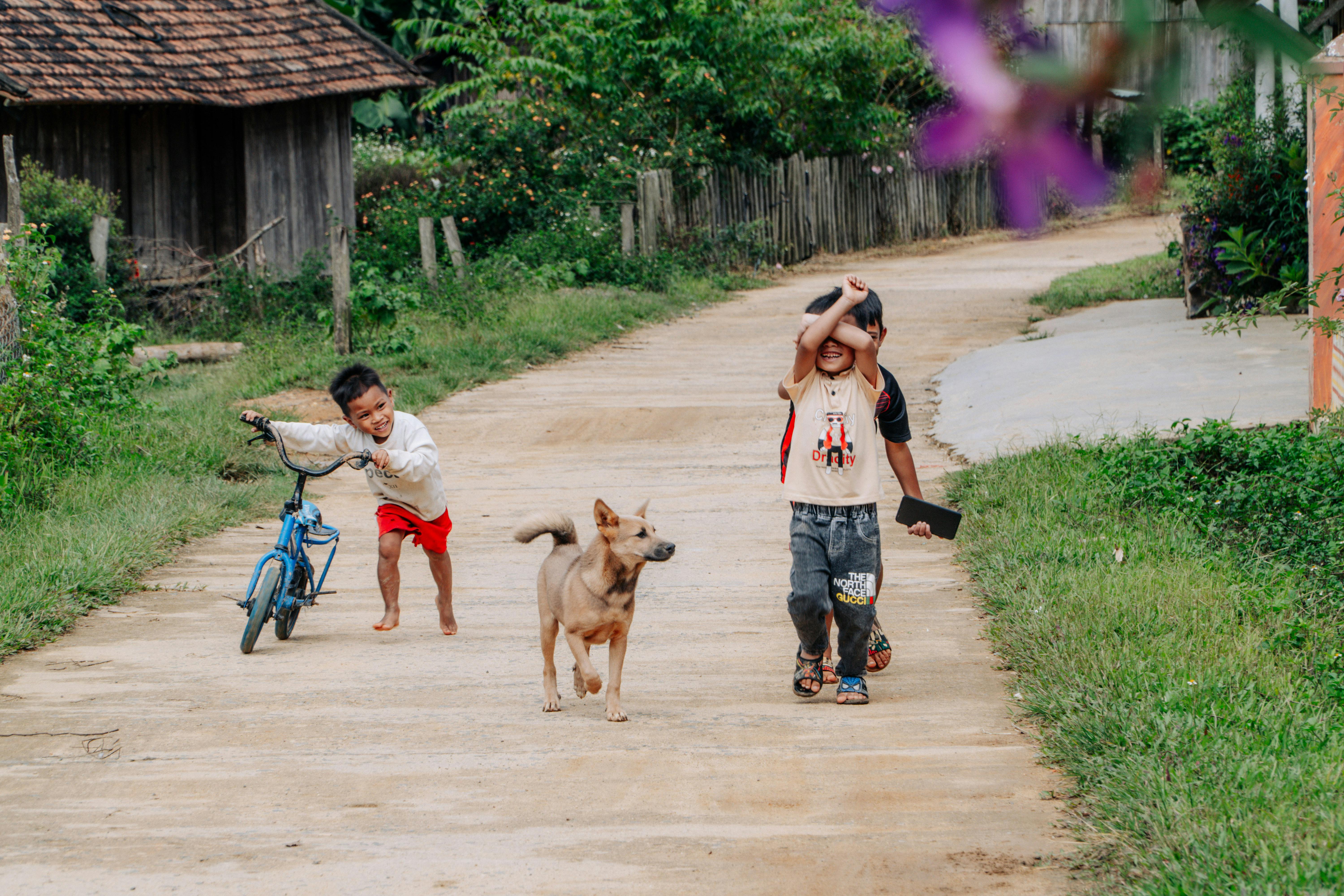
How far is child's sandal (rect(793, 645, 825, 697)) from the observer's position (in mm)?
4988

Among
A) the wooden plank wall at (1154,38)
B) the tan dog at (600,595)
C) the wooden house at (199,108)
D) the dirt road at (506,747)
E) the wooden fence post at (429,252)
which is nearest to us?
the wooden plank wall at (1154,38)

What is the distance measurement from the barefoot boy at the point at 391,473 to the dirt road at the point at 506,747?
0.25 meters

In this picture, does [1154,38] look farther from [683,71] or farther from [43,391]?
[683,71]

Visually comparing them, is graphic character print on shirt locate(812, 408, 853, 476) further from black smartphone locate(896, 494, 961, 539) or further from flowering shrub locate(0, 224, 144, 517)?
flowering shrub locate(0, 224, 144, 517)

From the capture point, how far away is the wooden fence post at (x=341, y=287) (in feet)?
45.4

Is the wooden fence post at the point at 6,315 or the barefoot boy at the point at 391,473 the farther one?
the wooden fence post at the point at 6,315

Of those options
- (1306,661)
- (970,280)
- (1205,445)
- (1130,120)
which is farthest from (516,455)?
(970,280)

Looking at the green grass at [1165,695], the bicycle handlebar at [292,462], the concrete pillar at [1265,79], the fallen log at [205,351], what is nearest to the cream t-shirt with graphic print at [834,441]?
the green grass at [1165,695]

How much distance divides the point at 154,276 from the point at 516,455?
27.1 ft

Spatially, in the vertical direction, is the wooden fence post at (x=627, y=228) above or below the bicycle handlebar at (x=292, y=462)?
above

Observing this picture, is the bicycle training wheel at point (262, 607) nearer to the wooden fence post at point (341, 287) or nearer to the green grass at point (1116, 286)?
the wooden fence post at point (341, 287)

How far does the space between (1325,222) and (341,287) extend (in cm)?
919

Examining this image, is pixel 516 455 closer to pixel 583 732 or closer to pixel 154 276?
pixel 583 732

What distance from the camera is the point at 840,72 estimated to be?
23969mm
